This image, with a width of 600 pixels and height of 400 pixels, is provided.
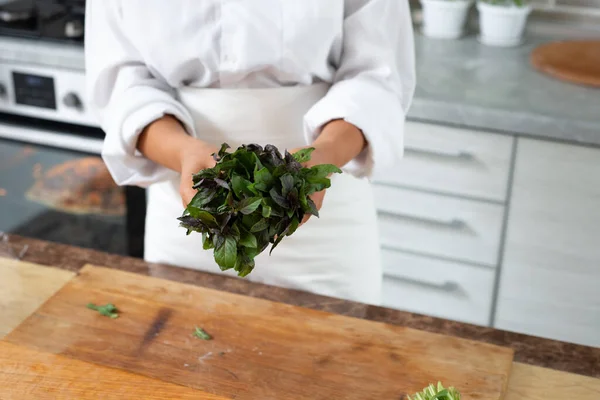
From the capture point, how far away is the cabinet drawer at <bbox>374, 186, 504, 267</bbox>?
1.64m

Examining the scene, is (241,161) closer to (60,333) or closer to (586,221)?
(60,333)

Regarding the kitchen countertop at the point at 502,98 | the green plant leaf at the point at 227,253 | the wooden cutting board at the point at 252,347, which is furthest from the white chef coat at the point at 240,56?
the kitchen countertop at the point at 502,98

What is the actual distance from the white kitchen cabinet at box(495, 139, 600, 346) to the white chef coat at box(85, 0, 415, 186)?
1.91 ft

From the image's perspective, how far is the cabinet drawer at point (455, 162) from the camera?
157 centimetres

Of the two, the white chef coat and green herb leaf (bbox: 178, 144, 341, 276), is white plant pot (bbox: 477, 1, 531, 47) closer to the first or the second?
the white chef coat

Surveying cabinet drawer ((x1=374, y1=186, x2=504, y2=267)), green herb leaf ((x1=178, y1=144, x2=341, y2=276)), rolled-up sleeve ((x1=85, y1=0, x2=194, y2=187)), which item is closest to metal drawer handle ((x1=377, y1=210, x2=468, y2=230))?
cabinet drawer ((x1=374, y1=186, x2=504, y2=267))

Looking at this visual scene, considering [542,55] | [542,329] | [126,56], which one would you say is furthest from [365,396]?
[542,55]

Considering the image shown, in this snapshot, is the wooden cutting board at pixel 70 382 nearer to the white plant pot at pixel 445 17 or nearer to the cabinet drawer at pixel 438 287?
the cabinet drawer at pixel 438 287

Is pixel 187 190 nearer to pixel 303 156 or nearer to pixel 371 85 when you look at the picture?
pixel 303 156

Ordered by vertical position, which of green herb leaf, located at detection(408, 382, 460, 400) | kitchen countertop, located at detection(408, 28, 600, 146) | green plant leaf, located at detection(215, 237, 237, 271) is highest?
green plant leaf, located at detection(215, 237, 237, 271)

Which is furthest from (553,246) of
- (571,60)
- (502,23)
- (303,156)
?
(303,156)

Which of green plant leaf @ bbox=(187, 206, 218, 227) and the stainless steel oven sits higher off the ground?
green plant leaf @ bbox=(187, 206, 218, 227)

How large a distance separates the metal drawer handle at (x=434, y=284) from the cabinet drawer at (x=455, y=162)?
0.22 metres

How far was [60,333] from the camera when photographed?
2.93 ft
